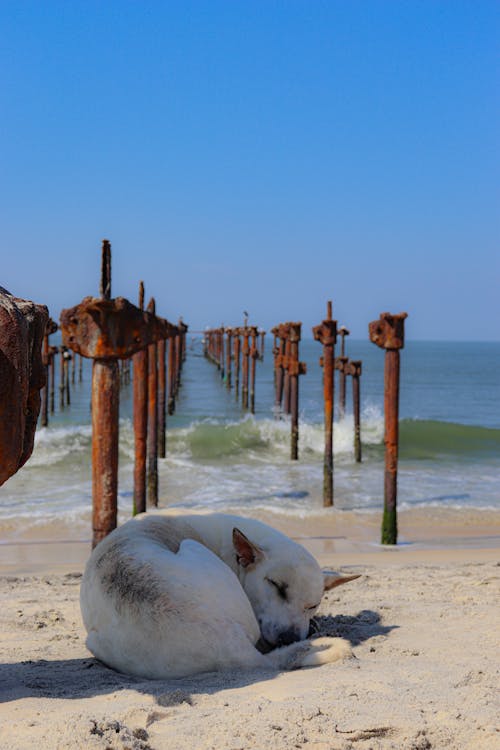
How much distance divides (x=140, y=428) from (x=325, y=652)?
7.65 metres

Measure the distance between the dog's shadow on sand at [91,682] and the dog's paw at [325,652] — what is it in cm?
22

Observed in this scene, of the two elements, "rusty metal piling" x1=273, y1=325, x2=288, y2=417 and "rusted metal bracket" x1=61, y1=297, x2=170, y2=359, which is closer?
"rusted metal bracket" x1=61, y1=297, x2=170, y2=359

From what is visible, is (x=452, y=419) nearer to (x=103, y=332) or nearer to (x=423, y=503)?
(x=423, y=503)

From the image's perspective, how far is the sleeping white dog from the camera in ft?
12.2

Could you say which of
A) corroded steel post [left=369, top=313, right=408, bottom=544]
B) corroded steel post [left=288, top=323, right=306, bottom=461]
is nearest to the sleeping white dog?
corroded steel post [left=369, top=313, right=408, bottom=544]

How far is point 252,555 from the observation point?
14.8 ft

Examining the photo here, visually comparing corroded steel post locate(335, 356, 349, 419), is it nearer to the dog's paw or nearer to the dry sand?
the dry sand

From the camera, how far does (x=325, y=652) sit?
3.95 meters

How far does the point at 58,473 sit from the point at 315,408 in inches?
1122

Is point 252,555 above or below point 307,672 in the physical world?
above

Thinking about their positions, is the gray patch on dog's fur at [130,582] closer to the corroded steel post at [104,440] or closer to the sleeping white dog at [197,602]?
the sleeping white dog at [197,602]

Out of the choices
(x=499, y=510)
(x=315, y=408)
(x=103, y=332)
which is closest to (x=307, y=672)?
(x=103, y=332)

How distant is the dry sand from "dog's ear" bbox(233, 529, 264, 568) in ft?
2.35

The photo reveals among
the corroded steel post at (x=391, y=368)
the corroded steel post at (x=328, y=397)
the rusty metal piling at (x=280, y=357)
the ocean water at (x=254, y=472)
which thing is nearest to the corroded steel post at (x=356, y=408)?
the ocean water at (x=254, y=472)
